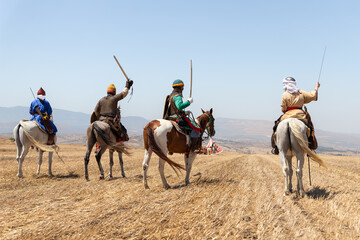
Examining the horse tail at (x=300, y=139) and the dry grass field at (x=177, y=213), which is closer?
the dry grass field at (x=177, y=213)

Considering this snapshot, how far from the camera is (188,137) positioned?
30.4 ft

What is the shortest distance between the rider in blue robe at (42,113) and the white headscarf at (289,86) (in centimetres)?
894

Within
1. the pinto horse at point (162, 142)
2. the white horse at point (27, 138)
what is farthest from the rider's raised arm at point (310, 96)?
the white horse at point (27, 138)

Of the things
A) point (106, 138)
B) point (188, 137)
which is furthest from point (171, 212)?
point (106, 138)

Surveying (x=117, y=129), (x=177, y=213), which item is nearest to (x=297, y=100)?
(x=177, y=213)

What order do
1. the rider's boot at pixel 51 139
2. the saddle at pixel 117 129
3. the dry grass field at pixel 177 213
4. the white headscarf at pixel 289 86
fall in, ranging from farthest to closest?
the rider's boot at pixel 51 139
the saddle at pixel 117 129
the white headscarf at pixel 289 86
the dry grass field at pixel 177 213

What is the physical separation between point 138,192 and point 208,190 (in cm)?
185

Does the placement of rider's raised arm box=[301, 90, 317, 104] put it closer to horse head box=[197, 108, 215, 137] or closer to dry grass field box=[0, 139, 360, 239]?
dry grass field box=[0, 139, 360, 239]

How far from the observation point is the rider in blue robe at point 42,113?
11581mm

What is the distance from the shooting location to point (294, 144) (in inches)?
294

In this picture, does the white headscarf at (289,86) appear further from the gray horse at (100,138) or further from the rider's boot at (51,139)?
the rider's boot at (51,139)

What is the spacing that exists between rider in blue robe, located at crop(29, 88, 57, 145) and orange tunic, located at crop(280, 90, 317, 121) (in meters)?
8.83

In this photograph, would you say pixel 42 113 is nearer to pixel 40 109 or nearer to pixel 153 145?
pixel 40 109

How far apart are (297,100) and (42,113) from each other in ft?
30.7
